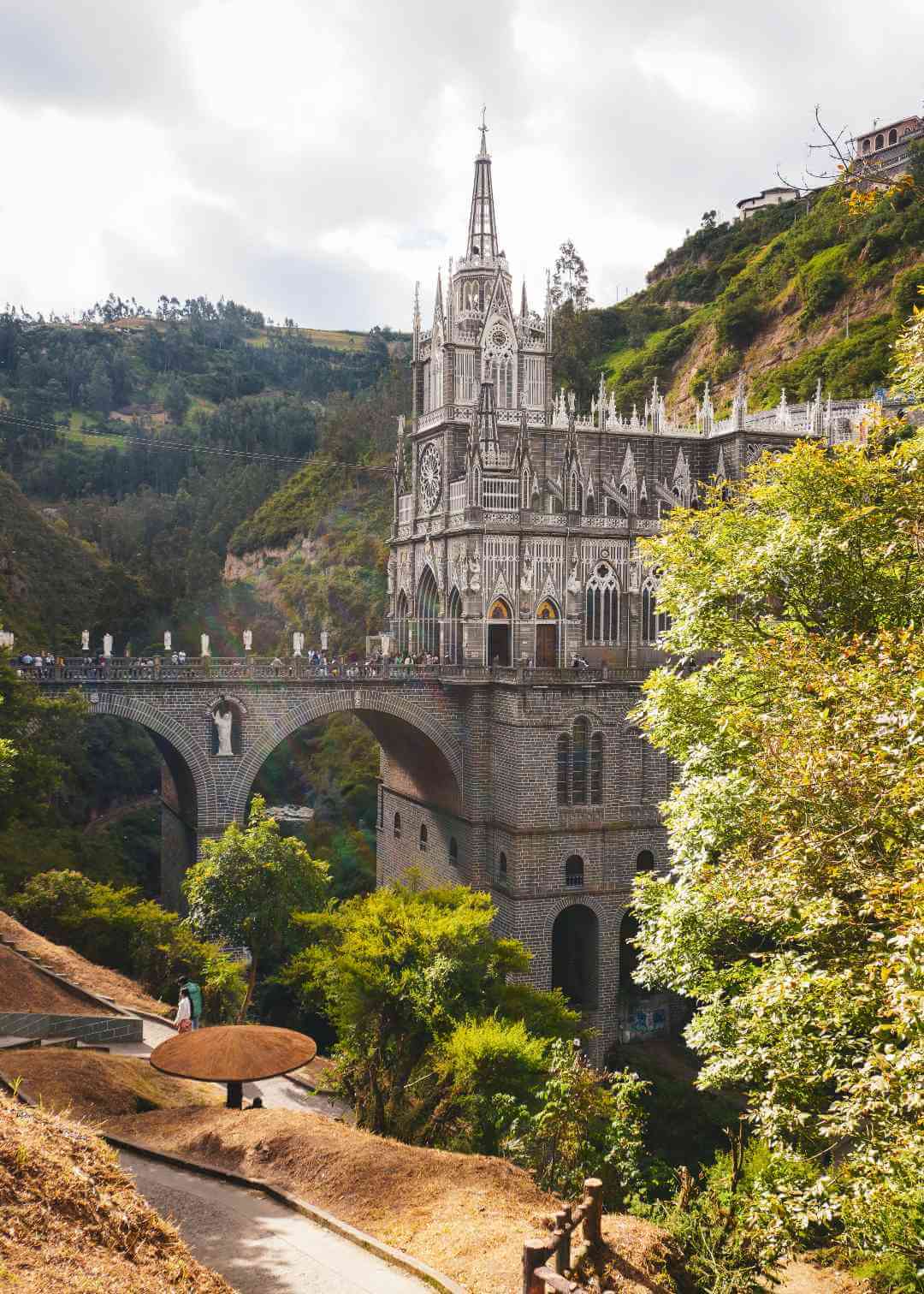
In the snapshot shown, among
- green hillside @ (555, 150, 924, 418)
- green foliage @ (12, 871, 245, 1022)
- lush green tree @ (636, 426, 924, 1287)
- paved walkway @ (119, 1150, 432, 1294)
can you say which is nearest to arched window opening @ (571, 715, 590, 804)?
green foliage @ (12, 871, 245, 1022)

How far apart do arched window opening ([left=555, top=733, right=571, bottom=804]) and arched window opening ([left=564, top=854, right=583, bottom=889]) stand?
236 cm

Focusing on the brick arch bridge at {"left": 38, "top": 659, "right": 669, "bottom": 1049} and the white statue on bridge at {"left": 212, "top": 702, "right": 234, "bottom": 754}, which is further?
the brick arch bridge at {"left": 38, "top": 659, "right": 669, "bottom": 1049}

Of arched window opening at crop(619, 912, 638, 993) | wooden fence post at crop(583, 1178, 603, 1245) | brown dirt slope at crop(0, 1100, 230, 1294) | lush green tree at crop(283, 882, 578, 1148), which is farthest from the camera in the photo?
arched window opening at crop(619, 912, 638, 993)

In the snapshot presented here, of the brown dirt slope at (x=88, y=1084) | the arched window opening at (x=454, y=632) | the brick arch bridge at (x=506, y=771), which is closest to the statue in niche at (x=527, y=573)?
the arched window opening at (x=454, y=632)

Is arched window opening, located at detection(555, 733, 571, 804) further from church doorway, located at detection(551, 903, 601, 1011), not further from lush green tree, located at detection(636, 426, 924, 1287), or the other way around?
lush green tree, located at detection(636, 426, 924, 1287)

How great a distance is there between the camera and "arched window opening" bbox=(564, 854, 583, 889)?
42188mm

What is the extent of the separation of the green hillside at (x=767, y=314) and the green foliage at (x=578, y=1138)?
57.4 m

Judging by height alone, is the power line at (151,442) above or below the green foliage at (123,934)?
above

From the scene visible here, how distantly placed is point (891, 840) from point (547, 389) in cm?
3568

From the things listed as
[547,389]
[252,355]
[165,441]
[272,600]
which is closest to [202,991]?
[547,389]

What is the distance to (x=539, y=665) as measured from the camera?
4388 centimetres

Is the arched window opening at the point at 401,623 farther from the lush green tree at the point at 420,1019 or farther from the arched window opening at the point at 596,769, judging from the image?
the lush green tree at the point at 420,1019

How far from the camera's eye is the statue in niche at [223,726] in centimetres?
3891

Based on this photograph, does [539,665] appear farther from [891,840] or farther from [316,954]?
[891,840]
